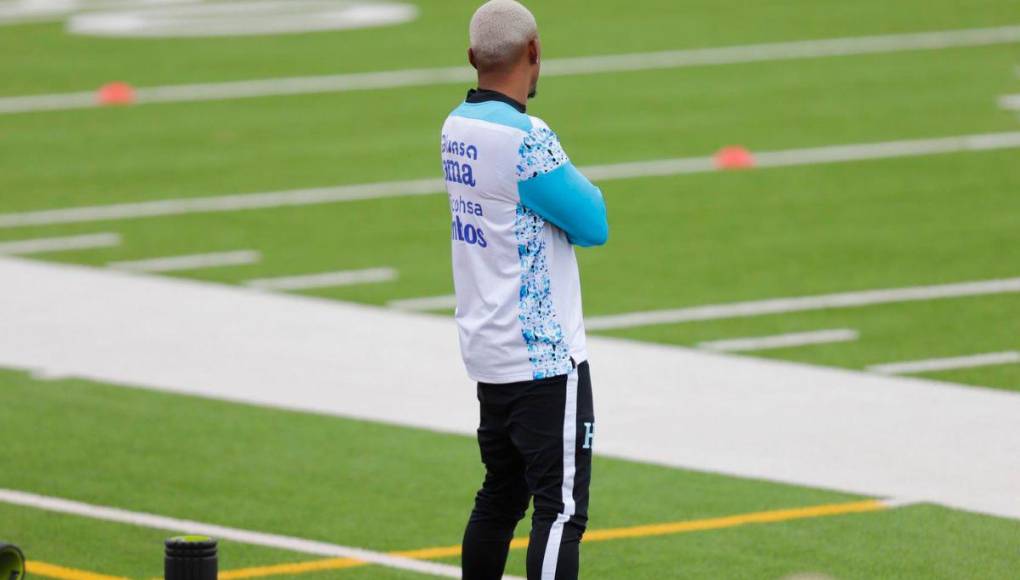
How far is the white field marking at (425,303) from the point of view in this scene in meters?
12.1

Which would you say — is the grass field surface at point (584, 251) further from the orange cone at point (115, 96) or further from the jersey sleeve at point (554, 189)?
the jersey sleeve at point (554, 189)

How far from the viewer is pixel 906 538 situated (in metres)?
7.74

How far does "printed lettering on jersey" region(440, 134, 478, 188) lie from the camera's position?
5.90 metres

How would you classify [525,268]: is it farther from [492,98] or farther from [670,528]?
[670,528]

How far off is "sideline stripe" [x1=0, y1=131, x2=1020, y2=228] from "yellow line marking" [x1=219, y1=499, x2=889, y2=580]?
25.4 feet

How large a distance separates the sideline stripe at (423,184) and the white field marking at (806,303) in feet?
14.2

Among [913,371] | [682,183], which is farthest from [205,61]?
[913,371]

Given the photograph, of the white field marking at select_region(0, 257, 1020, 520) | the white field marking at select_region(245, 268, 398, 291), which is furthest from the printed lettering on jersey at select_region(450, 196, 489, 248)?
the white field marking at select_region(245, 268, 398, 291)

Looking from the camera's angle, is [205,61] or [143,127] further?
[205,61]

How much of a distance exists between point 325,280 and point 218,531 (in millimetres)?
4943

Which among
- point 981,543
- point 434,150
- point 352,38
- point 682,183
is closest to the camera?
point 981,543

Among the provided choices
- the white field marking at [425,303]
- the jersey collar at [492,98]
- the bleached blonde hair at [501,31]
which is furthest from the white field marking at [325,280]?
the bleached blonde hair at [501,31]

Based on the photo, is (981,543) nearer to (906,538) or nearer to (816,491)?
(906,538)

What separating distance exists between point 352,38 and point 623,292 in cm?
1303
